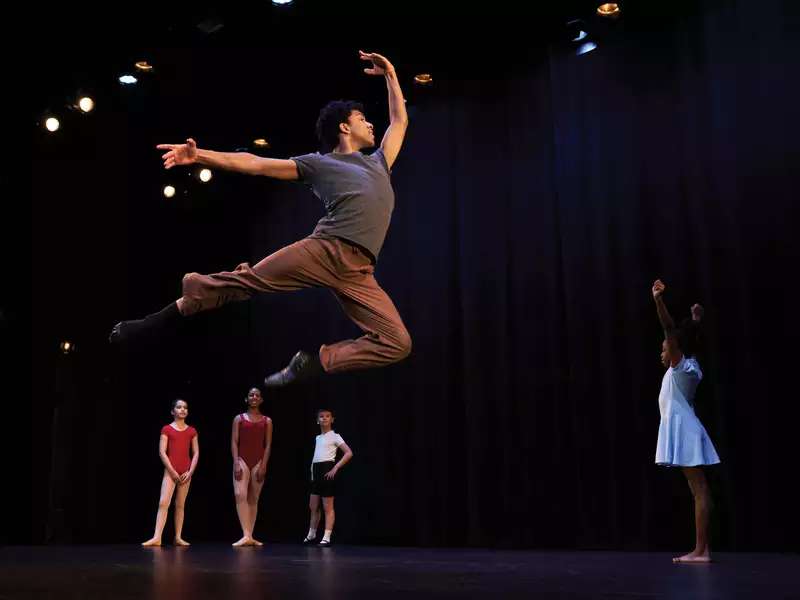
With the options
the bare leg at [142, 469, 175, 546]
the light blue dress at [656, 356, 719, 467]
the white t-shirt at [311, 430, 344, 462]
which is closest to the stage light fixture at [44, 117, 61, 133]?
the bare leg at [142, 469, 175, 546]

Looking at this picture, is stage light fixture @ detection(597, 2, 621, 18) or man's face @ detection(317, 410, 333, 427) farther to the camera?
man's face @ detection(317, 410, 333, 427)

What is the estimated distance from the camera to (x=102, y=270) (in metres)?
9.18

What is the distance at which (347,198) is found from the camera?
3.79 m

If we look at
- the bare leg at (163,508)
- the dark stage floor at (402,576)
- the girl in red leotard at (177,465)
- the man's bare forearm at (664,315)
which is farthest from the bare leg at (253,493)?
the man's bare forearm at (664,315)

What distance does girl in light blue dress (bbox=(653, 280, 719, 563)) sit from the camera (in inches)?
197

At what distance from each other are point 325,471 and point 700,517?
400 cm

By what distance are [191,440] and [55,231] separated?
2585mm

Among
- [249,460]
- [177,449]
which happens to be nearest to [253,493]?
[249,460]

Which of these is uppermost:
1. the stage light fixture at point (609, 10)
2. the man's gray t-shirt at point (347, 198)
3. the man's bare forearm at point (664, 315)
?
the stage light fixture at point (609, 10)

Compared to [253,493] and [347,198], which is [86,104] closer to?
[253,493]

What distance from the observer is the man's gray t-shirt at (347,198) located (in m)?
3.79

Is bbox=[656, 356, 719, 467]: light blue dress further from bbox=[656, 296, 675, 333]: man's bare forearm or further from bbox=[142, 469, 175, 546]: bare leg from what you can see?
bbox=[142, 469, 175, 546]: bare leg

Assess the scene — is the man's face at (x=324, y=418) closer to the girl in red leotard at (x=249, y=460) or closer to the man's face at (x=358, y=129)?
the girl in red leotard at (x=249, y=460)

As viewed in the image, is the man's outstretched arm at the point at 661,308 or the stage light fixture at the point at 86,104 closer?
the man's outstretched arm at the point at 661,308
